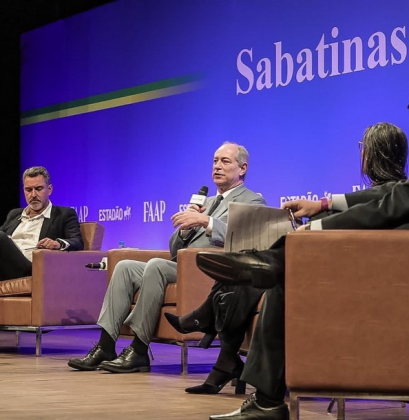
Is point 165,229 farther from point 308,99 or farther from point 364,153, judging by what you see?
point 364,153

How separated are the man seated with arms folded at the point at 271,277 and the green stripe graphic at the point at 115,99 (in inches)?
164

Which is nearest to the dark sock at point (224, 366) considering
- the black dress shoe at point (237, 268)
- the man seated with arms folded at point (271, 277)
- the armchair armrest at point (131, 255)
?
the man seated with arms folded at point (271, 277)

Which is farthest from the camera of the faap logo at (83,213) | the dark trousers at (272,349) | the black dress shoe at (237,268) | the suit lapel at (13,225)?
the faap logo at (83,213)

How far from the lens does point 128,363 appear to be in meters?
4.51

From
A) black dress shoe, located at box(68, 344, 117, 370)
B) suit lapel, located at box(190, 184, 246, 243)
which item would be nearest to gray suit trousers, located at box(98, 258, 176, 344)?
black dress shoe, located at box(68, 344, 117, 370)

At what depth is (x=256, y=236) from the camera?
10.3ft

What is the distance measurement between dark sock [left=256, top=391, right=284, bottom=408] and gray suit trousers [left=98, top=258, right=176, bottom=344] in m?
1.65

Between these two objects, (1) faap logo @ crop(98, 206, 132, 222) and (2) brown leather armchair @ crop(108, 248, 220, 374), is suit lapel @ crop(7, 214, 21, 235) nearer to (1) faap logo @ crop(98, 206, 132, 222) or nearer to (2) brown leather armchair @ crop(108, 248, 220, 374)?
(1) faap logo @ crop(98, 206, 132, 222)

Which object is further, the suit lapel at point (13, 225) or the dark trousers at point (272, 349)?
the suit lapel at point (13, 225)

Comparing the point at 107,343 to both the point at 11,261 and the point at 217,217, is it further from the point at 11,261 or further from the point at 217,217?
the point at 11,261

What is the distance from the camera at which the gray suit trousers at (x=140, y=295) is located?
4480 millimetres

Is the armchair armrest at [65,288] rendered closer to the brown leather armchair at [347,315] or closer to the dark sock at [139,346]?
the dark sock at [139,346]

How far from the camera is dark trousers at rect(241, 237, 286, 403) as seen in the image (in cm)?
281

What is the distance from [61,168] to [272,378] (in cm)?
582
